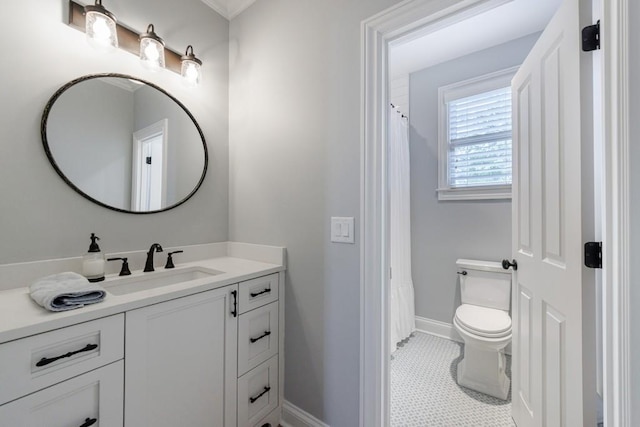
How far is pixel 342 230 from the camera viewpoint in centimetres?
133

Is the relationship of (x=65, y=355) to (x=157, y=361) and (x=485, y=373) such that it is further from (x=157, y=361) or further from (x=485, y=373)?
(x=485, y=373)

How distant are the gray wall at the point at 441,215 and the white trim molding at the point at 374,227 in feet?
5.10

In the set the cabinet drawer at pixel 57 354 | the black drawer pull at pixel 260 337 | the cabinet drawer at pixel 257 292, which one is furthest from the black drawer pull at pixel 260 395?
the cabinet drawer at pixel 57 354

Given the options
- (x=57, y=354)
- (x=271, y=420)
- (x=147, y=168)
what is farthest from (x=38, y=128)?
(x=271, y=420)

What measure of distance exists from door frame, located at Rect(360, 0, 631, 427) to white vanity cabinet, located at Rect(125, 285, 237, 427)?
0.65m

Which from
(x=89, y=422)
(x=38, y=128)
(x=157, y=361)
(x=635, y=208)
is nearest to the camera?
(x=635, y=208)

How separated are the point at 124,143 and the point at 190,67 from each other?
62 cm

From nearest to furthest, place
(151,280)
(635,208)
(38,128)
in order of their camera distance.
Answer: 1. (635,208)
2. (38,128)
3. (151,280)

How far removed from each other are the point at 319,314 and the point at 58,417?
101 cm

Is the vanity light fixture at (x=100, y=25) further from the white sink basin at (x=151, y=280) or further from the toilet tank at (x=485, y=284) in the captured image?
the toilet tank at (x=485, y=284)

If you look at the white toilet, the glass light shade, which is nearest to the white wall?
the glass light shade

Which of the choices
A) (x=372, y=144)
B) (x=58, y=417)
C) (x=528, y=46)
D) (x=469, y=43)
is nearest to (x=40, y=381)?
(x=58, y=417)

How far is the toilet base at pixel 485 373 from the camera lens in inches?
68.3

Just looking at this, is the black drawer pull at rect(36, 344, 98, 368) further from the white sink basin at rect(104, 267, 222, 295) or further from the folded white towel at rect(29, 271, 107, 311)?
the white sink basin at rect(104, 267, 222, 295)
